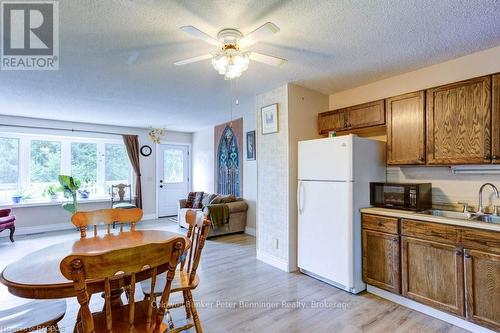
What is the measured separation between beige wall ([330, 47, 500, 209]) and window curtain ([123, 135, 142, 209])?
5507 mm

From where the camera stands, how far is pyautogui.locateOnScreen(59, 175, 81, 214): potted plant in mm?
5344

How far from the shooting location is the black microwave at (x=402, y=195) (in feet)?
8.38

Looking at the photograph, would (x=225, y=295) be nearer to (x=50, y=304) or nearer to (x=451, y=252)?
(x=50, y=304)

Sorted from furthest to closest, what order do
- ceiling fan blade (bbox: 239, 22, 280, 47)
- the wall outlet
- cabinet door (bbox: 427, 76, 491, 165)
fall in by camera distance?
the wall outlet, cabinet door (bbox: 427, 76, 491, 165), ceiling fan blade (bbox: 239, 22, 280, 47)

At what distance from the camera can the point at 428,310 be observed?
231 centimetres

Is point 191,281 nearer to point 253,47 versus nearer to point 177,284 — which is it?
point 177,284

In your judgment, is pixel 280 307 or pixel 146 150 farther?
pixel 146 150

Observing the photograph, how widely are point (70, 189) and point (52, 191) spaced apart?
45 cm

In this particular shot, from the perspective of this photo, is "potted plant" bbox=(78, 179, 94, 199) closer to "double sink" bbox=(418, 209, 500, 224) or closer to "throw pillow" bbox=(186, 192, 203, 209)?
"throw pillow" bbox=(186, 192, 203, 209)

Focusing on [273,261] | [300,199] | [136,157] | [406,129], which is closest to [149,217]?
[136,157]

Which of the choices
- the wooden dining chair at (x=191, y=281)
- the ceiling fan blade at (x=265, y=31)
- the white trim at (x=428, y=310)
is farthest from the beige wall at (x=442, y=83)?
the wooden dining chair at (x=191, y=281)

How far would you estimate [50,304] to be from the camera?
1.56 meters

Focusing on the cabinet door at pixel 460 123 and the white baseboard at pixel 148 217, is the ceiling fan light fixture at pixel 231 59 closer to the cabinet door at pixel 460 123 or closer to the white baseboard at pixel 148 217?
the cabinet door at pixel 460 123

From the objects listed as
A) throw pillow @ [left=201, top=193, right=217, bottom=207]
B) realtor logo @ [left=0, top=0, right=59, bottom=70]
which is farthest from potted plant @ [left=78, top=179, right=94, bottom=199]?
realtor logo @ [left=0, top=0, right=59, bottom=70]
